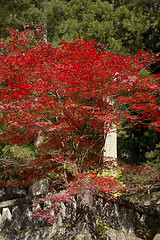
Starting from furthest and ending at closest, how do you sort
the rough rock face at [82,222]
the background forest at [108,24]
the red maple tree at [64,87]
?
the background forest at [108,24], the red maple tree at [64,87], the rough rock face at [82,222]

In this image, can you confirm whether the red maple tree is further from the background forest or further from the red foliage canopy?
the background forest

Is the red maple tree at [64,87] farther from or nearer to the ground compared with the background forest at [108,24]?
nearer to the ground

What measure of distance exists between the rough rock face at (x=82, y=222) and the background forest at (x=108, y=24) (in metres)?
5.38

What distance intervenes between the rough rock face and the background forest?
5383mm

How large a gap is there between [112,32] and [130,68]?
6065mm

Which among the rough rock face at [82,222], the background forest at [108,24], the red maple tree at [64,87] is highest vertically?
the background forest at [108,24]

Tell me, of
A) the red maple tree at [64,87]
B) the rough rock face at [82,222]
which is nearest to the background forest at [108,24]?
the red maple tree at [64,87]

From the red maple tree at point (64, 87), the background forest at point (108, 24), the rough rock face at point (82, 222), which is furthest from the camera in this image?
the background forest at point (108, 24)

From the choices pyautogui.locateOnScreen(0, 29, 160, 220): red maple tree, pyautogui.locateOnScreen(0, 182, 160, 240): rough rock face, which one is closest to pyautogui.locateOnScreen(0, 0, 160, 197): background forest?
pyautogui.locateOnScreen(0, 29, 160, 220): red maple tree

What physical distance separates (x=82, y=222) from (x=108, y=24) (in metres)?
9.38

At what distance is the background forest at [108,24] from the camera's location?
11.8m

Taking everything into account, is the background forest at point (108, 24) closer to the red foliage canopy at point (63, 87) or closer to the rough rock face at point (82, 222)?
the red foliage canopy at point (63, 87)

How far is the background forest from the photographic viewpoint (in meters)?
11.8

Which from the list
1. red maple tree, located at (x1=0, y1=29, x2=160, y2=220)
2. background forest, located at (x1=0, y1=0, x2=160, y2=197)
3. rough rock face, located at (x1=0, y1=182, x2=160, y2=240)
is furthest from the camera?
background forest, located at (x1=0, y1=0, x2=160, y2=197)
